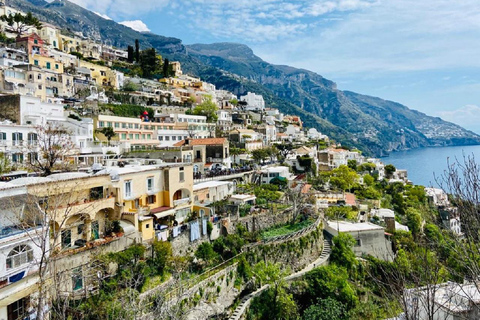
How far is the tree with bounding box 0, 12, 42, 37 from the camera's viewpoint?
5850 centimetres

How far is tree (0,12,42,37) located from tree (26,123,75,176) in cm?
4448

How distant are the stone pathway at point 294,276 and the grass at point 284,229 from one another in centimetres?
244

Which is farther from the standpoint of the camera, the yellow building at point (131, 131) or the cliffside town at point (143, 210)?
the yellow building at point (131, 131)

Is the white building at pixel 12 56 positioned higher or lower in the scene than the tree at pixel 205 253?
higher

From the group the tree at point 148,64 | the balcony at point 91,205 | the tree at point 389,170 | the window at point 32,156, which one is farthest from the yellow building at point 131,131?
the tree at point 389,170

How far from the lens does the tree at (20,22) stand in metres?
58.5

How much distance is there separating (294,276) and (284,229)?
503 cm

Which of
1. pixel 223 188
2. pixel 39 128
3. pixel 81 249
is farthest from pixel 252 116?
pixel 81 249

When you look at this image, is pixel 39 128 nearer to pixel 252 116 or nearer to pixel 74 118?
pixel 74 118

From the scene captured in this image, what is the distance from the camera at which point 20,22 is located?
6091 centimetres

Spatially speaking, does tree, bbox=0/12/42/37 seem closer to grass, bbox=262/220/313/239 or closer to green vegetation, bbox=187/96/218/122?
green vegetation, bbox=187/96/218/122

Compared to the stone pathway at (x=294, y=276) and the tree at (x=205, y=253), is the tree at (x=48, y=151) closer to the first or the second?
the tree at (x=205, y=253)

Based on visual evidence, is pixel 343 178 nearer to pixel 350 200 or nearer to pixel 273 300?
pixel 350 200

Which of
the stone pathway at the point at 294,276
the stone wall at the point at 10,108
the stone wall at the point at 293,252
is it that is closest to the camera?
the stone pathway at the point at 294,276
